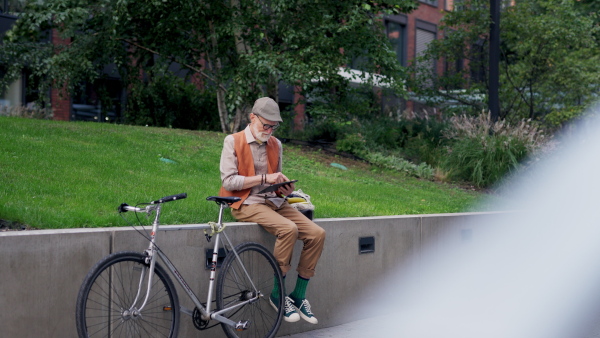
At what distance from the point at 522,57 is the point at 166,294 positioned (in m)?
18.2

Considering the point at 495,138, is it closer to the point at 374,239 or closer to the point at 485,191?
the point at 485,191

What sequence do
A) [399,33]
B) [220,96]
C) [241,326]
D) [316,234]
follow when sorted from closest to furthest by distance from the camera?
[241,326], [316,234], [220,96], [399,33]

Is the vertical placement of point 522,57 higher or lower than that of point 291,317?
higher

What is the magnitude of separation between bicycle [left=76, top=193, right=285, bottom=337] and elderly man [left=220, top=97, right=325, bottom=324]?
170 millimetres

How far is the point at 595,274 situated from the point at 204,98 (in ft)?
39.2

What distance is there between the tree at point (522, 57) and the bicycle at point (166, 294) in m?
13.6

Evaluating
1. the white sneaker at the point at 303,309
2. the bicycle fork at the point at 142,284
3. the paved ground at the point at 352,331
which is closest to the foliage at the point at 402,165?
the paved ground at the point at 352,331

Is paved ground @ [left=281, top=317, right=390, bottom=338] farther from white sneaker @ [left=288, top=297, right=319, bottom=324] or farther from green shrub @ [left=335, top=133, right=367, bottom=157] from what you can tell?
green shrub @ [left=335, top=133, right=367, bottom=157]

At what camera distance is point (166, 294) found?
493 cm

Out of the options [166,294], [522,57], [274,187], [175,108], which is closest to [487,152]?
[522,57]

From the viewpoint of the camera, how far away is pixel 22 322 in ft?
14.9

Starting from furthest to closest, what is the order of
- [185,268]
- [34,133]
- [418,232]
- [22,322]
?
1. [34,133]
2. [418,232]
3. [185,268]
4. [22,322]

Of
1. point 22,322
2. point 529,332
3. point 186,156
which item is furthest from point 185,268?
point 186,156

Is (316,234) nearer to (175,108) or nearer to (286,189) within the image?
(286,189)
